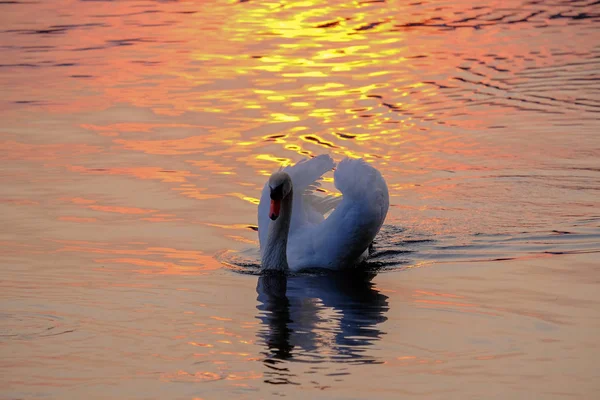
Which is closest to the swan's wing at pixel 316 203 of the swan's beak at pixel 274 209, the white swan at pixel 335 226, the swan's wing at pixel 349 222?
the white swan at pixel 335 226

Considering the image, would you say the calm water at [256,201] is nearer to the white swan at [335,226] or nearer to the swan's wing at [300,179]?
the white swan at [335,226]

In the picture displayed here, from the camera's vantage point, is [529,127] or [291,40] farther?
[291,40]

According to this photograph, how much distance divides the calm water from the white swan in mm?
319

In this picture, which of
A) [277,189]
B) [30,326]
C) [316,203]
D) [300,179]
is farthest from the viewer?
[316,203]

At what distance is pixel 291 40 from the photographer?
2497cm

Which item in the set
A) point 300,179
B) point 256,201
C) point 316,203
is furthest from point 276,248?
point 256,201

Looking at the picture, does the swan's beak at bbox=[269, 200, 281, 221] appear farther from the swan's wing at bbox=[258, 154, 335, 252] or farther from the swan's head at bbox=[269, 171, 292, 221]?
the swan's wing at bbox=[258, 154, 335, 252]

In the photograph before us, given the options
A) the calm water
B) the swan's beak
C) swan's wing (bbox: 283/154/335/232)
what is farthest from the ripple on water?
swan's wing (bbox: 283/154/335/232)

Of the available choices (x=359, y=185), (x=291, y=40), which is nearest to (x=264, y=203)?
(x=359, y=185)

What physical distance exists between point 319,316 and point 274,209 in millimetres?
1780

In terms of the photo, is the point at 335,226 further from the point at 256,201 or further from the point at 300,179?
the point at 256,201

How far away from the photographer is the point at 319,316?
10195 millimetres

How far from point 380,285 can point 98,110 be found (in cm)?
835

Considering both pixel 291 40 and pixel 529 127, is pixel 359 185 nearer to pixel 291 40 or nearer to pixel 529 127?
pixel 529 127
